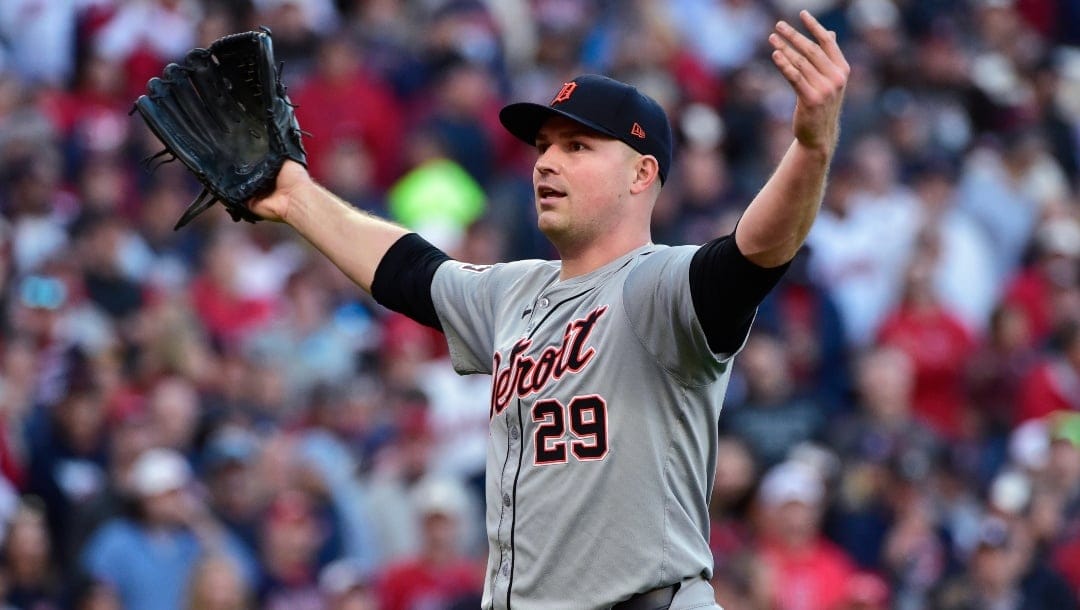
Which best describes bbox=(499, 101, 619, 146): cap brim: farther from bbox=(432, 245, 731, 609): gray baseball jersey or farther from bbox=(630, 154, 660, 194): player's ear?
bbox=(432, 245, 731, 609): gray baseball jersey

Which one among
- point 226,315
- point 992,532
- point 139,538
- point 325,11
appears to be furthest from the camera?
point 325,11

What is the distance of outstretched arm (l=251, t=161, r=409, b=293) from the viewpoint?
4531mm

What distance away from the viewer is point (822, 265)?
34.7 ft

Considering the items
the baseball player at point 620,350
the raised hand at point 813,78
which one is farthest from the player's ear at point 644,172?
the raised hand at point 813,78

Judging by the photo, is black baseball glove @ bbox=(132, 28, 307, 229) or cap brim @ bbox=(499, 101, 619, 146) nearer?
cap brim @ bbox=(499, 101, 619, 146)

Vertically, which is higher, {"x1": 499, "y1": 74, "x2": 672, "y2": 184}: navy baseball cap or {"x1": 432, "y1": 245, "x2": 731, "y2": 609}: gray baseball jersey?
{"x1": 499, "y1": 74, "x2": 672, "y2": 184}: navy baseball cap

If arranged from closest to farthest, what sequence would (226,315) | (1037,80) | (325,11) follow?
(226,315), (325,11), (1037,80)

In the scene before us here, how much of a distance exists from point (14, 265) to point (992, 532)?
4.92 meters

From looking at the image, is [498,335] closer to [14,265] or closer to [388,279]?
[388,279]

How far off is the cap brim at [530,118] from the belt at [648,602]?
1.00 m

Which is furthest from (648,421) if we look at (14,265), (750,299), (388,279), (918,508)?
(14,265)

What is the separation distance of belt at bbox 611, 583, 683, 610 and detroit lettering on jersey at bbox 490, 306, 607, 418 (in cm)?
49

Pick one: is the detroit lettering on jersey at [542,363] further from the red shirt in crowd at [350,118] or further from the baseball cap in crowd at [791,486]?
the red shirt in crowd at [350,118]

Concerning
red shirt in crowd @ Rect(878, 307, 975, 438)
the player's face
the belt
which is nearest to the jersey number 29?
the belt
